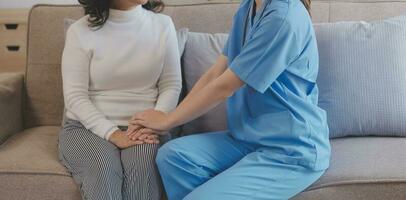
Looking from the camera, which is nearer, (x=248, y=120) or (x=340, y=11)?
(x=248, y=120)

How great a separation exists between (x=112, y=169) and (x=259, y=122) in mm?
423

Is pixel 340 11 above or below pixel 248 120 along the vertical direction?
above

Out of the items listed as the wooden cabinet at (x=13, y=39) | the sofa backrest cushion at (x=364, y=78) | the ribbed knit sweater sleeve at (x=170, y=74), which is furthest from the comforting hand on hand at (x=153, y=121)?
the wooden cabinet at (x=13, y=39)

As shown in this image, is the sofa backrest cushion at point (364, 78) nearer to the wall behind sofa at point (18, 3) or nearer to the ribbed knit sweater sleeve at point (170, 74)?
the ribbed knit sweater sleeve at point (170, 74)

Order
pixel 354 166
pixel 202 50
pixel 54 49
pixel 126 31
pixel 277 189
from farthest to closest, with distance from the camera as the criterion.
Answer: pixel 54 49
pixel 202 50
pixel 126 31
pixel 354 166
pixel 277 189

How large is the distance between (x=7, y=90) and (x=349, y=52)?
1.19 m

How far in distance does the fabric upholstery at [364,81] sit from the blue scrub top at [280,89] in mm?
254

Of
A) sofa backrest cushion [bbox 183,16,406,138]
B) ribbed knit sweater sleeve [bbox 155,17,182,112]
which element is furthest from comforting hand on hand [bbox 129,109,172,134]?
sofa backrest cushion [bbox 183,16,406,138]

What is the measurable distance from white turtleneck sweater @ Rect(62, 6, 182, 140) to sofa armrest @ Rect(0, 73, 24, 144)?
0.25 metres

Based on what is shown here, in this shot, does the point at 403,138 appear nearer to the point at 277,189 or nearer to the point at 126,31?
the point at 277,189

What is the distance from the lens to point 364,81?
1.63m

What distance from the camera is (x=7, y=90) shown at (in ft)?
5.83

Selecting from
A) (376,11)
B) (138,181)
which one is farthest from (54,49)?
(376,11)

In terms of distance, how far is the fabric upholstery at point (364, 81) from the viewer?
1.62 metres
